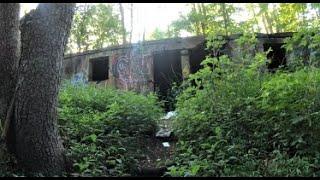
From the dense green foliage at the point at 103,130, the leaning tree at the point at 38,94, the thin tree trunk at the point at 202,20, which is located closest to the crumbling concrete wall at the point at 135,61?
the dense green foliage at the point at 103,130

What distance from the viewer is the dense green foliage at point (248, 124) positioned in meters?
5.05

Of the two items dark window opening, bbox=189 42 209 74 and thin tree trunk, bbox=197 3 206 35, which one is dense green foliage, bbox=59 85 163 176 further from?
thin tree trunk, bbox=197 3 206 35

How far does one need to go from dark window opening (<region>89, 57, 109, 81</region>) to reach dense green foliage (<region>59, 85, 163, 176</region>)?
6367 mm

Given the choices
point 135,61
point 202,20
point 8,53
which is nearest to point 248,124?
point 8,53

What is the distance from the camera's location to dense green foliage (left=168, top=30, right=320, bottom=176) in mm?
5051

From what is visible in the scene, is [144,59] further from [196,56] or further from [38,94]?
[38,94]

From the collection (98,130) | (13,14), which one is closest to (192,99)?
(98,130)

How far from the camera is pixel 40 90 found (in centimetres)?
548

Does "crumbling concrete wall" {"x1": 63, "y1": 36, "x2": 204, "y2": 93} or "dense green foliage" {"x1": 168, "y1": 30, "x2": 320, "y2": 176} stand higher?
"crumbling concrete wall" {"x1": 63, "y1": 36, "x2": 204, "y2": 93}

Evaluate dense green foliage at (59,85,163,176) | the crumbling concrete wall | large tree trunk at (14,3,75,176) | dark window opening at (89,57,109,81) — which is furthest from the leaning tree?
dark window opening at (89,57,109,81)

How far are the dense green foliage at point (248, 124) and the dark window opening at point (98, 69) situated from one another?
8631 mm

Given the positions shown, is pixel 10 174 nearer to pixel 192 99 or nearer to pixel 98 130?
pixel 98 130

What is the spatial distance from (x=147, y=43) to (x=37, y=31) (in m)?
9.13

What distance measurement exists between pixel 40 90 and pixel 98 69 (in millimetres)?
11653
